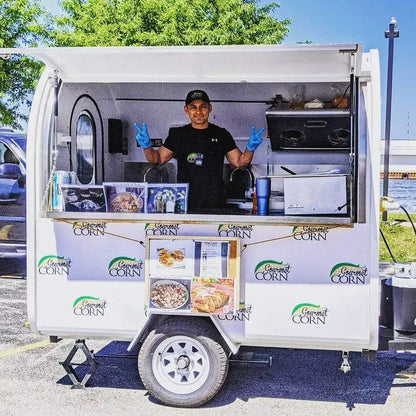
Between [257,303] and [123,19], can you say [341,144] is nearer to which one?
[257,303]

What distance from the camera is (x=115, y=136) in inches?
245

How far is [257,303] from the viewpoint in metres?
4.26

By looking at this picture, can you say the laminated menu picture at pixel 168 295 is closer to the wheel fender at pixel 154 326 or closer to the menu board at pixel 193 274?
the menu board at pixel 193 274

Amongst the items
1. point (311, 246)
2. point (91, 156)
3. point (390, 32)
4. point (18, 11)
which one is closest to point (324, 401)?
point (311, 246)

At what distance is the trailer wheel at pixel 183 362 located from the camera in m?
4.32

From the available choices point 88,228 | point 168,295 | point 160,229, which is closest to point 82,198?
→ point 88,228

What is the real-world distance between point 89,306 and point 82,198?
28.5 inches

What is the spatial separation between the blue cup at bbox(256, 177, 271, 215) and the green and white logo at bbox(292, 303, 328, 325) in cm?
72

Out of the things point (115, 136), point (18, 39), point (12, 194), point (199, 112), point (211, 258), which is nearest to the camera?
point (211, 258)

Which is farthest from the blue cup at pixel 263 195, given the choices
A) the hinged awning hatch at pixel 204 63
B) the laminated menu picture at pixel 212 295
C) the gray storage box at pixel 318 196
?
the hinged awning hatch at pixel 204 63

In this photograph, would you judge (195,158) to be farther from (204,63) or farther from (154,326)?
(154,326)

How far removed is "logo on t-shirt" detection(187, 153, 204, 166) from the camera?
18.4 ft

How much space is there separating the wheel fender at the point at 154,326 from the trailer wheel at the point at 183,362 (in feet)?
0.14

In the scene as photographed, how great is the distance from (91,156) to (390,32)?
32.4 feet
